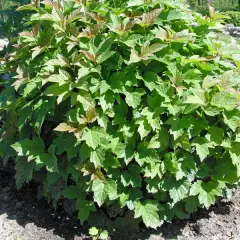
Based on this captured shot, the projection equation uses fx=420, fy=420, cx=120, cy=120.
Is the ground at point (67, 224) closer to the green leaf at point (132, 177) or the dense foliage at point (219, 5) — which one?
the green leaf at point (132, 177)

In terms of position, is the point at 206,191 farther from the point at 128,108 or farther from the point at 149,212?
the point at 128,108

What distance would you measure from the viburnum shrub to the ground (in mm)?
189

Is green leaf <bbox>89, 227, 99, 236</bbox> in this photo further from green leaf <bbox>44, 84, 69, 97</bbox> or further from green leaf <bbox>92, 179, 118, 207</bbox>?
green leaf <bbox>44, 84, 69, 97</bbox>

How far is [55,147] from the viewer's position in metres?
2.75

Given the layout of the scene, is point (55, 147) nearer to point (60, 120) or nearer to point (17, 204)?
point (60, 120)

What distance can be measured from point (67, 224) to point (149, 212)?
680 millimetres

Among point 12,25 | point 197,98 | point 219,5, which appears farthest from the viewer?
point 219,5

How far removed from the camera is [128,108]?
2.77m

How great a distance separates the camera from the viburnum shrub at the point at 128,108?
8.56 ft

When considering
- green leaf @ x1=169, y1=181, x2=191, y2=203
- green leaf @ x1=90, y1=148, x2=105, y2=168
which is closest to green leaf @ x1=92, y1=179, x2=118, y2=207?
green leaf @ x1=90, y1=148, x2=105, y2=168

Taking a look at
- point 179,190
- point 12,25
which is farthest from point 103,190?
point 12,25

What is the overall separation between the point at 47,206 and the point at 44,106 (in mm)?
947

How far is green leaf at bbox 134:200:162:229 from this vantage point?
275cm

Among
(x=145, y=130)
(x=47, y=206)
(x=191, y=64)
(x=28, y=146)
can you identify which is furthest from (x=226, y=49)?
(x=47, y=206)
